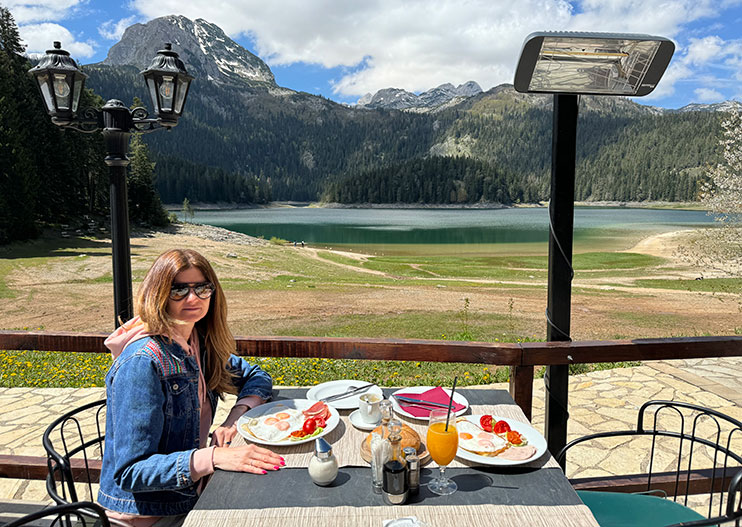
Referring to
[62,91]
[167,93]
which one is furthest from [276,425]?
[62,91]

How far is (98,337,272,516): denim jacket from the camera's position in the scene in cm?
156

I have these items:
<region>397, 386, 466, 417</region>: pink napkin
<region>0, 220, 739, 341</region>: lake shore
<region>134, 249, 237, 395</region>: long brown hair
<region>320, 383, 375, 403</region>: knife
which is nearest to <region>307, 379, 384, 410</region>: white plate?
<region>320, 383, 375, 403</region>: knife

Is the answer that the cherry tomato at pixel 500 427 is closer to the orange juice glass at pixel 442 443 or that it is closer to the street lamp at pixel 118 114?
the orange juice glass at pixel 442 443

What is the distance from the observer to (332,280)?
20.5m

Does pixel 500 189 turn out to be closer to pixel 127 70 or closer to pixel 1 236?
pixel 1 236

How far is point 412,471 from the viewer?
1.49 meters

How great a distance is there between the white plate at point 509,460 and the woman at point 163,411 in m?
0.63

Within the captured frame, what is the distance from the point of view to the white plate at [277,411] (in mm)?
1796

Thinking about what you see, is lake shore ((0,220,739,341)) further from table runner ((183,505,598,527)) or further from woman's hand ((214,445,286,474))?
table runner ((183,505,598,527))

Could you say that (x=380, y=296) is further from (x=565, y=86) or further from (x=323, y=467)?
(x=323, y=467)

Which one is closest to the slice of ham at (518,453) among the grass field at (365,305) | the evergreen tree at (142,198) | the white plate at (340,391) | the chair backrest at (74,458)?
the white plate at (340,391)

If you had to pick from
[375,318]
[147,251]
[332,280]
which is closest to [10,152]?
[147,251]

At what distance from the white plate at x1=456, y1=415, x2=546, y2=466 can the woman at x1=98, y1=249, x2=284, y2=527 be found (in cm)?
63

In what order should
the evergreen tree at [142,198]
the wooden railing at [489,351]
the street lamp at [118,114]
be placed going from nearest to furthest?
the wooden railing at [489,351] < the street lamp at [118,114] < the evergreen tree at [142,198]
